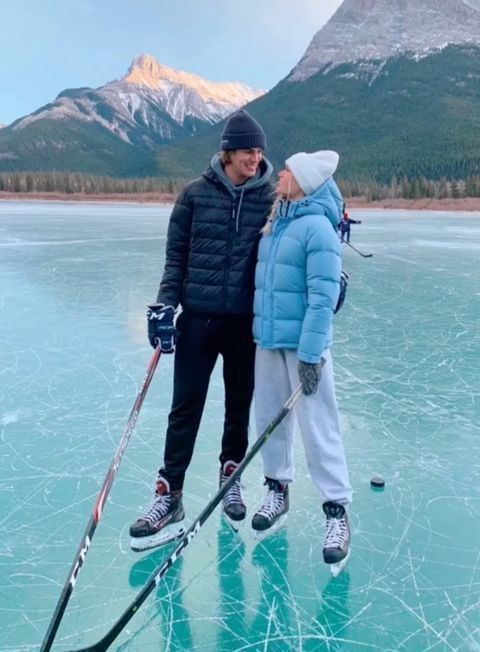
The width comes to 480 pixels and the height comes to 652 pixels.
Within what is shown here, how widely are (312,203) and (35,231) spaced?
15.5m

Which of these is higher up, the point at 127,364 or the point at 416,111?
the point at 416,111

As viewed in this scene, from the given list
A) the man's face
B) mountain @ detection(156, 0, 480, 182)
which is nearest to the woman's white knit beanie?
the man's face

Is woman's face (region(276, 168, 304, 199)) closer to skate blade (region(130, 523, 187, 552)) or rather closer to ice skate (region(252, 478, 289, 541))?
ice skate (region(252, 478, 289, 541))

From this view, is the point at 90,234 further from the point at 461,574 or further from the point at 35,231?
the point at 461,574

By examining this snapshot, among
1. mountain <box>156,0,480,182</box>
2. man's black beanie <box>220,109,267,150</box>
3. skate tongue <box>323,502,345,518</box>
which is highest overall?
mountain <box>156,0,480,182</box>

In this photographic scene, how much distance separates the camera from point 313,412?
2428 mm

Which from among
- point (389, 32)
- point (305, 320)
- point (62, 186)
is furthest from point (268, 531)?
point (389, 32)

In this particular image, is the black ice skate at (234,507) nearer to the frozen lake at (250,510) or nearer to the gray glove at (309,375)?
the frozen lake at (250,510)

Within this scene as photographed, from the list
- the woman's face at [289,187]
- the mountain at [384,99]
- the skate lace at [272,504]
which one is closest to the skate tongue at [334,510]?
the skate lace at [272,504]

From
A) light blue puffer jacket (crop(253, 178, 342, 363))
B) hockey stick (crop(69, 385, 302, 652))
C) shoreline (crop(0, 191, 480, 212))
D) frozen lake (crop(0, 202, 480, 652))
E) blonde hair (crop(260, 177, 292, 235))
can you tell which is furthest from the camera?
shoreline (crop(0, 191, 480, 212))

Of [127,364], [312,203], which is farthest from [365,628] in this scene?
Answer: [127,364]

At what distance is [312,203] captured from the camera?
7.46ft

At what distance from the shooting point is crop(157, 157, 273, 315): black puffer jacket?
8.05ft

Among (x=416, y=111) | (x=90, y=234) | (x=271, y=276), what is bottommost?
(x=90, y=234)
